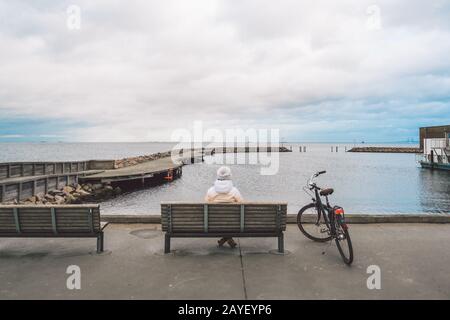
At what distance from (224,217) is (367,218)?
3.82 m

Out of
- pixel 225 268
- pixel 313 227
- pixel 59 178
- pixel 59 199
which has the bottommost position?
pixel 59 199

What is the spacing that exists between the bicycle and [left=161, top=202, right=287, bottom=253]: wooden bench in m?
0.85

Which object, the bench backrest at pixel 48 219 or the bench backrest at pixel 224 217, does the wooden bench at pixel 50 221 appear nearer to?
the bench backrest at pixel 48 219

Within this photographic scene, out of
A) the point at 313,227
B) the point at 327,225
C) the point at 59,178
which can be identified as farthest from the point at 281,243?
the point at 59,178

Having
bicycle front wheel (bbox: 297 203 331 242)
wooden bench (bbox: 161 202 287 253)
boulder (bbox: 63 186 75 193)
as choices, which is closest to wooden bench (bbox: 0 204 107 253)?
wooden bench (bbox: 161 202 287 253)

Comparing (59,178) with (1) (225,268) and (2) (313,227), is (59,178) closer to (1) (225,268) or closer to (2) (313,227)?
(2) (313,227)

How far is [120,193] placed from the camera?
32.9 meters

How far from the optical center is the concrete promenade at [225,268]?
4.20 metres

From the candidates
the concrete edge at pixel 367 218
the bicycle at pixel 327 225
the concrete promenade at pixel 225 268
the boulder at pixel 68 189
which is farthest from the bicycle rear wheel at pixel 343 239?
the boulder at pixel 68 189

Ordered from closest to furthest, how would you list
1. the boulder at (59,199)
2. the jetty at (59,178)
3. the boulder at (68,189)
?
1. the jetty at (59,178)
2. the boulder at (59,199)
3. the boulder at (68,189)

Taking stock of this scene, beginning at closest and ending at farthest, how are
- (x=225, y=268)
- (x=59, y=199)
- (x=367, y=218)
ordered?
(x=225, y=268) → (x=367, y=218) → (x=59, y=199)

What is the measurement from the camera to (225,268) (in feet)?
16.5

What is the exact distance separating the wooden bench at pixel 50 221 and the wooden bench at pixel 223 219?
1.15 m
